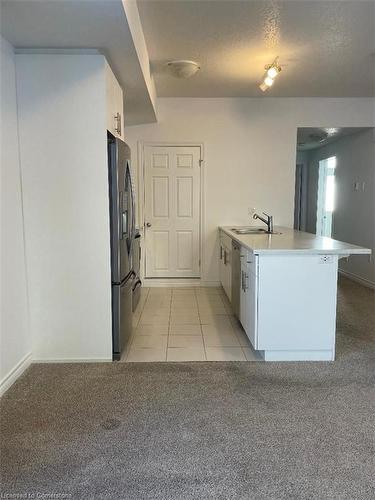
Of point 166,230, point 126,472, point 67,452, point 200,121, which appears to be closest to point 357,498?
point 126,472

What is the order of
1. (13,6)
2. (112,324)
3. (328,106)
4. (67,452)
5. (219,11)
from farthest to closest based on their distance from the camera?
(328,106), (112,324), (219,11), (13,6), (67,452)

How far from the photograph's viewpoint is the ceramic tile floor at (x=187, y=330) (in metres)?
2.96

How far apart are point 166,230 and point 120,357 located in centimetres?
260

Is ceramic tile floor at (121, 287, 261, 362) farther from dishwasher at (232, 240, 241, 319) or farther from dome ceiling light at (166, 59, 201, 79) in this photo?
dome ceiling light at (166, 59, 201, 79)

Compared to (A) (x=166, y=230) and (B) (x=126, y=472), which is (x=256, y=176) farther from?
(B) (x=126, y=472)

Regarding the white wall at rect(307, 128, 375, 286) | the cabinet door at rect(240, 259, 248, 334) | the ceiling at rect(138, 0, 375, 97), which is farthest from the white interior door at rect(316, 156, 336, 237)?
the cabinet door at rect(240, 259, 248, 334)

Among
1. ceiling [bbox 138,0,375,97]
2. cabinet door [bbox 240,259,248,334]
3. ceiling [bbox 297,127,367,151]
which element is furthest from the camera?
ceiling [bbox 297,127,367,151]

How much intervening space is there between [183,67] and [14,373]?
302cm

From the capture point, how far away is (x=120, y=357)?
2.88 meters

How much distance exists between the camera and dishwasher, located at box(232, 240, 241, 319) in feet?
11.3

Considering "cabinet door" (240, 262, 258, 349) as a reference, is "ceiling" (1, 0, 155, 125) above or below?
above

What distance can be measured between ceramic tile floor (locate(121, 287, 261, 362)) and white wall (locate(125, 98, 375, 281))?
108 centimetres

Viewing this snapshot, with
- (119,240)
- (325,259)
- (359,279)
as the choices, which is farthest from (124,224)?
(359,279)

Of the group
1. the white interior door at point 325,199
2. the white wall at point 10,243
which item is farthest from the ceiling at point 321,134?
the white wall at point 10,243
